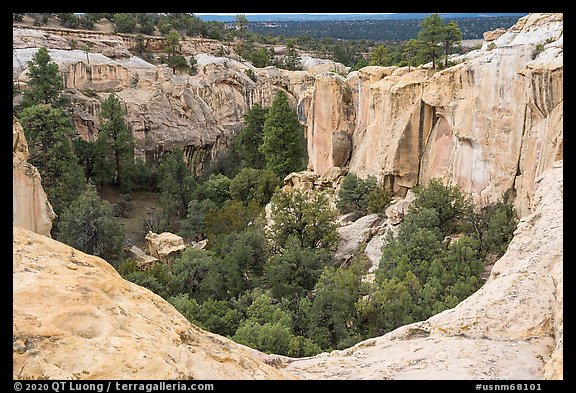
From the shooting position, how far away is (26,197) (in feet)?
24.6

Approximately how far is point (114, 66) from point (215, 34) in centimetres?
2842

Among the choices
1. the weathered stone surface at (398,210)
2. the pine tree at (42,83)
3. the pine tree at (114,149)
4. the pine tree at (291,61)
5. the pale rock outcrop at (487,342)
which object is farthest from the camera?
the pine tree at (291,61)

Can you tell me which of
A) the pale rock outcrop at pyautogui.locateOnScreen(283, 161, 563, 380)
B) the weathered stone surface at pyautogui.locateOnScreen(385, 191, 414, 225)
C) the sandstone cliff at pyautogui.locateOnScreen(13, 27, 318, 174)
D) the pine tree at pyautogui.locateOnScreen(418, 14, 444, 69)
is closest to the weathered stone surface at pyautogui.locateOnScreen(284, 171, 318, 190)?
the sandstone cliff at pyautogui.locateOnScreen(13, 27, 318, 174)

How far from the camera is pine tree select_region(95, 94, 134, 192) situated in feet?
115

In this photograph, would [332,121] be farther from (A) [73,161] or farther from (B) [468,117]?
(A) [73,161]

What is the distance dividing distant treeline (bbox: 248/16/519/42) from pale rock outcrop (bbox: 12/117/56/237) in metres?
106

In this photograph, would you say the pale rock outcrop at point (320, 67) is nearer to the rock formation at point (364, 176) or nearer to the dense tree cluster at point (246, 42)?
the dense tree cluster at point (246, 42)

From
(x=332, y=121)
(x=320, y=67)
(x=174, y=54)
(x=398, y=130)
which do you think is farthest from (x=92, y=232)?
(x=320, y=67)

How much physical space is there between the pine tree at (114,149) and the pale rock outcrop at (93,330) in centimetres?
3121

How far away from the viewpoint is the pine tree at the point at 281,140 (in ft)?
117

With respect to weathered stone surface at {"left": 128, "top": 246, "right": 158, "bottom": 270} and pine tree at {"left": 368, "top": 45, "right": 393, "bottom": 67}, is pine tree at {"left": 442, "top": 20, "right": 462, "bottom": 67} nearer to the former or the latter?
pine tree at {"left": 368, "top": 45, "right": 393, "bottom": 67}

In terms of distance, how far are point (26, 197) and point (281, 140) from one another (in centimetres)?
2874

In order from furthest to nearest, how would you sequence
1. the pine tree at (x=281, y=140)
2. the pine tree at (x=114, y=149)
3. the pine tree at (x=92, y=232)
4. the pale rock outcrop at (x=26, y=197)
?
the pine tree at (x=281, y=140) < the pine tree at (x=114, y=149) < the pine tree at (x=92, y=232) < the pale rock outcrop at (x=26, y=197)

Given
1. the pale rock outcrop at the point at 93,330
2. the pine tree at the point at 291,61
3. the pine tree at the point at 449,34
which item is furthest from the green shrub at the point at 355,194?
the pine tree at the point at 291,61
